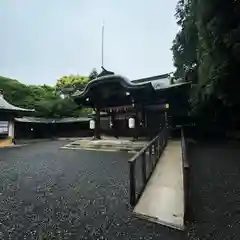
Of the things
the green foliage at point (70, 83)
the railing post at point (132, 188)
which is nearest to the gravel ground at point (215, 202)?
the railing post at point (132, 188)

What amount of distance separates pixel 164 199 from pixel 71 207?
173cm

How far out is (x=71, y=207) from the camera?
14.3 feet

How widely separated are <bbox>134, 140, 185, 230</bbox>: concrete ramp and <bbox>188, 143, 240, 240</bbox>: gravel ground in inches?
9.0

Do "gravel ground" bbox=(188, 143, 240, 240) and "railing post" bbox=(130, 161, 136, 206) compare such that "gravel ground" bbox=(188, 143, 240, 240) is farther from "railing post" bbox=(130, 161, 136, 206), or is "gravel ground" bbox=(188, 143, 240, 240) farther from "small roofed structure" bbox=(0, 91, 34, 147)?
"small roofed structure" bbox=(0, 91, 34, 147)

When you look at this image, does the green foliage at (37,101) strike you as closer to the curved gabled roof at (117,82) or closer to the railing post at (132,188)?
the curved gabled roof at (117,82)

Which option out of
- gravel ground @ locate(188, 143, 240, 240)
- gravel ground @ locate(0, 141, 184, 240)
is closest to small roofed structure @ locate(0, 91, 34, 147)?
gravel ground @ locate(0, 141, 184, 240)

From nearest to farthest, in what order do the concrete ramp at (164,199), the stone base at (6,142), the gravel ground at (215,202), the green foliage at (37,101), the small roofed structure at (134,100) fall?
1. the gravel ground at (215,202)
2. the concrete ramp at (164,199)
3. the small roofed structure at (134,100)
4. the stone base at (6,142)
5. the green foliage at (37,101)

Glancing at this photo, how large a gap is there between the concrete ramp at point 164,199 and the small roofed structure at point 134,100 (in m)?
7.94

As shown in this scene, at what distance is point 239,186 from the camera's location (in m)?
5.34

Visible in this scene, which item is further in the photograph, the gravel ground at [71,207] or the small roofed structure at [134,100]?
the small roofed structure at [134,100]

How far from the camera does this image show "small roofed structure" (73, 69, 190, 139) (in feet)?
47.0

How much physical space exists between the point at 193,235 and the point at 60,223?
1.94 metres

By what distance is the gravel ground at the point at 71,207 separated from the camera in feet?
11.0

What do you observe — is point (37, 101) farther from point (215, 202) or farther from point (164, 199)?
point (215, 202)
